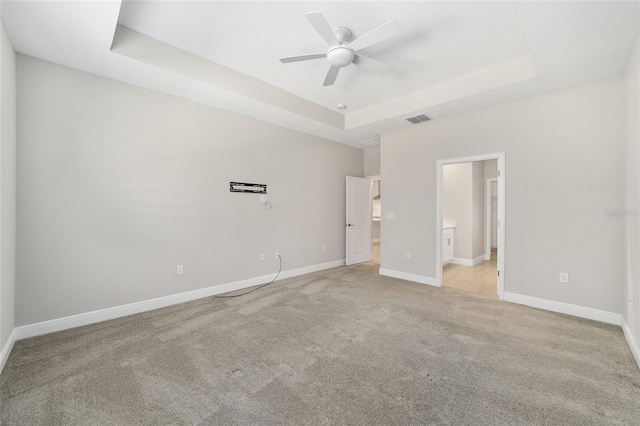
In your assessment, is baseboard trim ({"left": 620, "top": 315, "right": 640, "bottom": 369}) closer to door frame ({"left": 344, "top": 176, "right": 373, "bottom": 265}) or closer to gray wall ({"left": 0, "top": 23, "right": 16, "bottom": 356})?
door frame ({"left": 344, "top": 176, "right": 373, "bottom": 265})

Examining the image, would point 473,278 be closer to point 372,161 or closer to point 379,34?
point 372,161

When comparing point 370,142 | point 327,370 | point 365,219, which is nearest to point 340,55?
point 327,370

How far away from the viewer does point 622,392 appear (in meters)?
1.82

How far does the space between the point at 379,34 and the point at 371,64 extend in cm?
52

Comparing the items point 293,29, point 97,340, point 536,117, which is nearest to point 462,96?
point 536,117

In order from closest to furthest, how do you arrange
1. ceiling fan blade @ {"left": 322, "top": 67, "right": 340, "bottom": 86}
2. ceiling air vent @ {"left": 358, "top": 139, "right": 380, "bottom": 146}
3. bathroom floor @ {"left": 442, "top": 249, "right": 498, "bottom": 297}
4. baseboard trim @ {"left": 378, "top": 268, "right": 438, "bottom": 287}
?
ceiling fan blade @ {"left": 322, "top": 67, "right": 340, "bottom": 86} → bathroom floor @ {"left": 442, "top": 249, "right": 498, "bottom": 297} → baseboard trim @ {"left": 378, "top": 268, "right": 438, "bottom": 287} → ceiling air vent @ {"left": 358, "top": 139, "right": 380, "bottom": 146}

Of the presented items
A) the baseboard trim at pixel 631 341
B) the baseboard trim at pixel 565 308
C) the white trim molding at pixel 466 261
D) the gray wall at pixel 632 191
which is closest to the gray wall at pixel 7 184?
the baseboard trim at pixel 631 341

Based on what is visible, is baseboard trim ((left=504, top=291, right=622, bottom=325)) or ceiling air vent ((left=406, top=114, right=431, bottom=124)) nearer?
baseboard trim ((left=504, top=291, right=622, bottom=325))

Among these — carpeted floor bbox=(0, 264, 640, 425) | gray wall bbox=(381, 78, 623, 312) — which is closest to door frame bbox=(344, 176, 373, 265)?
gray wall bbox=(381, 78, 623, 312)

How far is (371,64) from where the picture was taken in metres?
2.77

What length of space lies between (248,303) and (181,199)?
1.70 meters

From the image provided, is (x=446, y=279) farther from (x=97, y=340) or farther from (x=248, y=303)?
(x=97, y=340)

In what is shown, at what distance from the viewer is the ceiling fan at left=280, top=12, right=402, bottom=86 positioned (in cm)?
214

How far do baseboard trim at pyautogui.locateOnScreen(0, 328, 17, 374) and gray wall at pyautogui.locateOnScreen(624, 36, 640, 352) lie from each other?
5.23m
